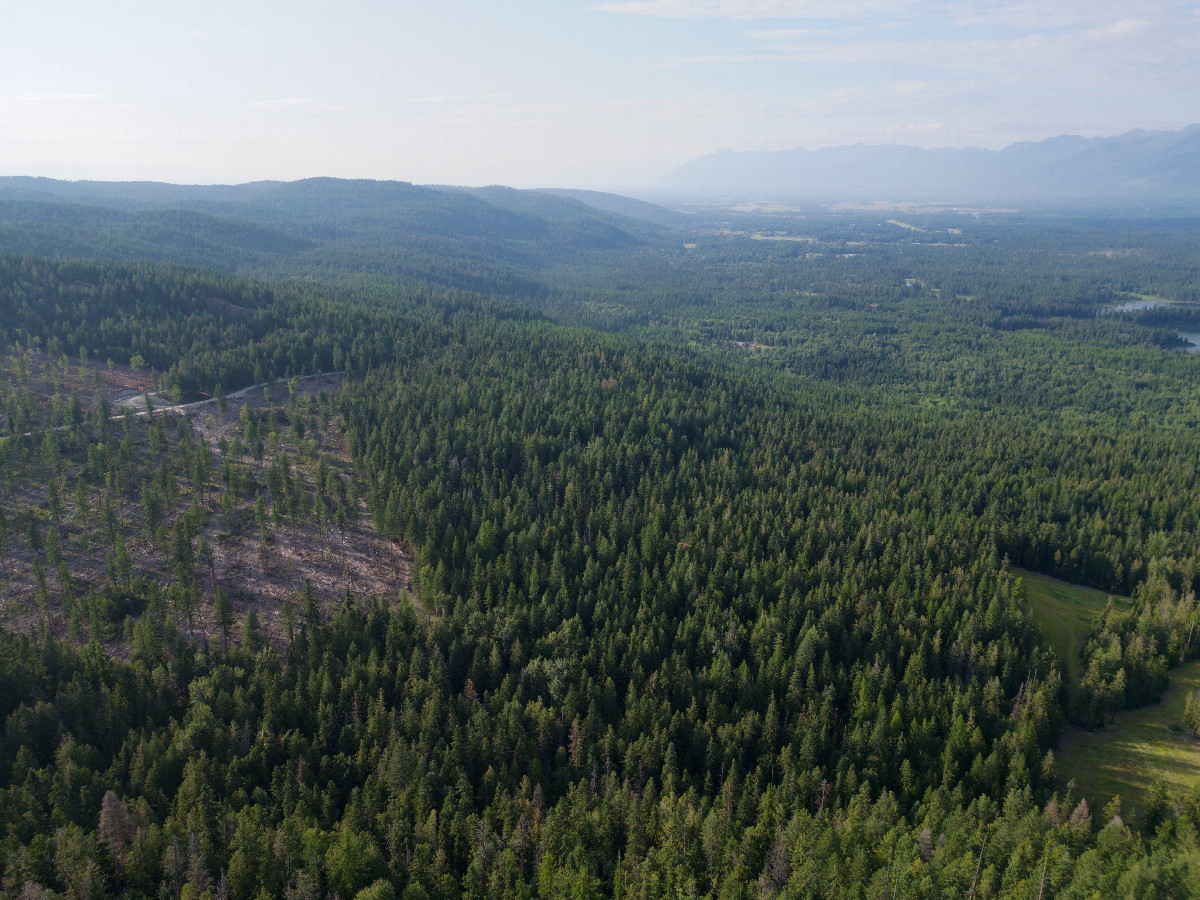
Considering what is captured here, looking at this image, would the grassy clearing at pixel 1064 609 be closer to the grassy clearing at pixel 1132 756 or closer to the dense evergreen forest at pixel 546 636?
the dense evergreen forest at pixel 546 636

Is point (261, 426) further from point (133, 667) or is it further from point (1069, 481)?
point (1069, 481)

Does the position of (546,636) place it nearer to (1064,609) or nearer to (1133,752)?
(1133,752)

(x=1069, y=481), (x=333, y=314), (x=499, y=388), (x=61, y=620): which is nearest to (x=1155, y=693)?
(x=1069, y=481)

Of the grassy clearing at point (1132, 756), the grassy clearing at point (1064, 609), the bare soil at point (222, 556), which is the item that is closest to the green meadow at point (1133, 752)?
the grassy clearing at point (1132, 756)

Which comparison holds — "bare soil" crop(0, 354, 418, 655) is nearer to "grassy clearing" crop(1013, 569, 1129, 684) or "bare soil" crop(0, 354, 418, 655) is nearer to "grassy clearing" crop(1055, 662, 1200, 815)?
"grassy clearing" crop(1055, 662, 1200, 815)

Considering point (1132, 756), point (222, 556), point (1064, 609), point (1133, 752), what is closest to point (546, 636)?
point (222, 556)

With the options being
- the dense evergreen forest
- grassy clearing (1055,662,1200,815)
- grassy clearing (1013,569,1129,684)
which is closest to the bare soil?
the dense evergreen forest
